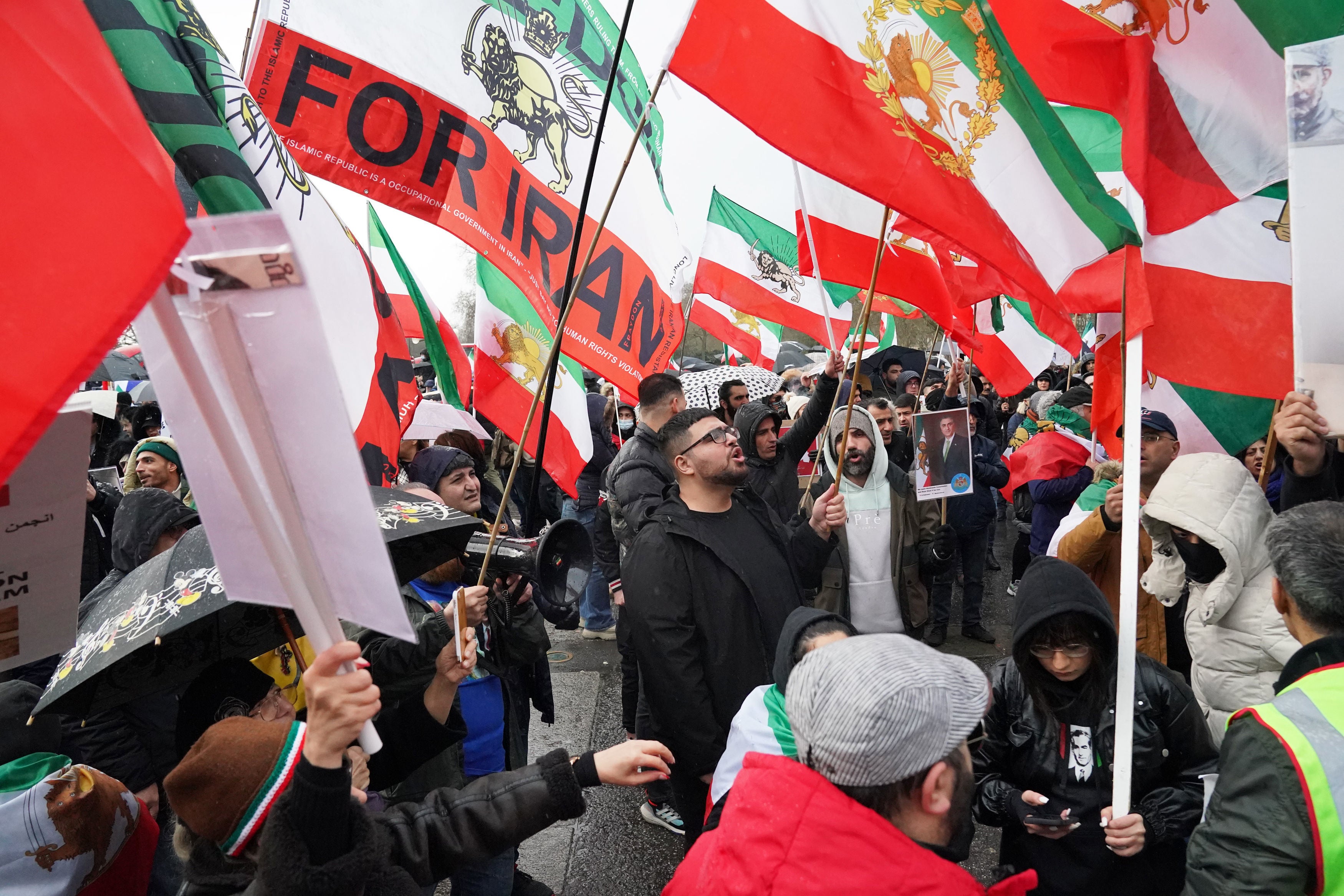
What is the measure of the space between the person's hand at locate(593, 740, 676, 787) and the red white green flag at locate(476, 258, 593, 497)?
7.25ft

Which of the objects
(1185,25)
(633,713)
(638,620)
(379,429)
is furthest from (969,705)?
(633,713)

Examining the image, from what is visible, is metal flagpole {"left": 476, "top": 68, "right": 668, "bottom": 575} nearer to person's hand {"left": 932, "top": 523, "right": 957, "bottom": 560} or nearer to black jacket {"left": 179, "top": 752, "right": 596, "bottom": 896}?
black jacket {"left": 179, "top": 752, "right": 596, "bottom": 896}

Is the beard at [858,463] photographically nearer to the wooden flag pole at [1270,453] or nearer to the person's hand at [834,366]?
the person's hand at [834,366]

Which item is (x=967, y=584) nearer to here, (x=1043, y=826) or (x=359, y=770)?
(x=1043, y=826)

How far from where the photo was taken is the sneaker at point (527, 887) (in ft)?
11.4

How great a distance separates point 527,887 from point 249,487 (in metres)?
2.83

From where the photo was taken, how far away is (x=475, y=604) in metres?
2.58

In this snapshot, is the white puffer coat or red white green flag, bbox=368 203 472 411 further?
red white green flag, bbox=368 203 472 411

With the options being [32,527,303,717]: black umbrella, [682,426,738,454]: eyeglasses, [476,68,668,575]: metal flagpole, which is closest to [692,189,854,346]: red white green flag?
[682,426,738,454]: eyeglasses

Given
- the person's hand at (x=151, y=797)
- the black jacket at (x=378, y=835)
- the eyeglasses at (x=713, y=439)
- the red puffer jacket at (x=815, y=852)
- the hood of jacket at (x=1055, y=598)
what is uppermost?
the eyeglasses at (x=713, y=439)

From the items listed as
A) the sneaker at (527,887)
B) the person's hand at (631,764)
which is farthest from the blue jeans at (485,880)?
the person's hand at (631,764)

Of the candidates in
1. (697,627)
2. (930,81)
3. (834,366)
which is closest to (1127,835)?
(697,627)

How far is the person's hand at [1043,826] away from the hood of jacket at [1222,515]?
2.56 feet

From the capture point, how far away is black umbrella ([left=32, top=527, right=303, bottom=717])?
79.0 inches
